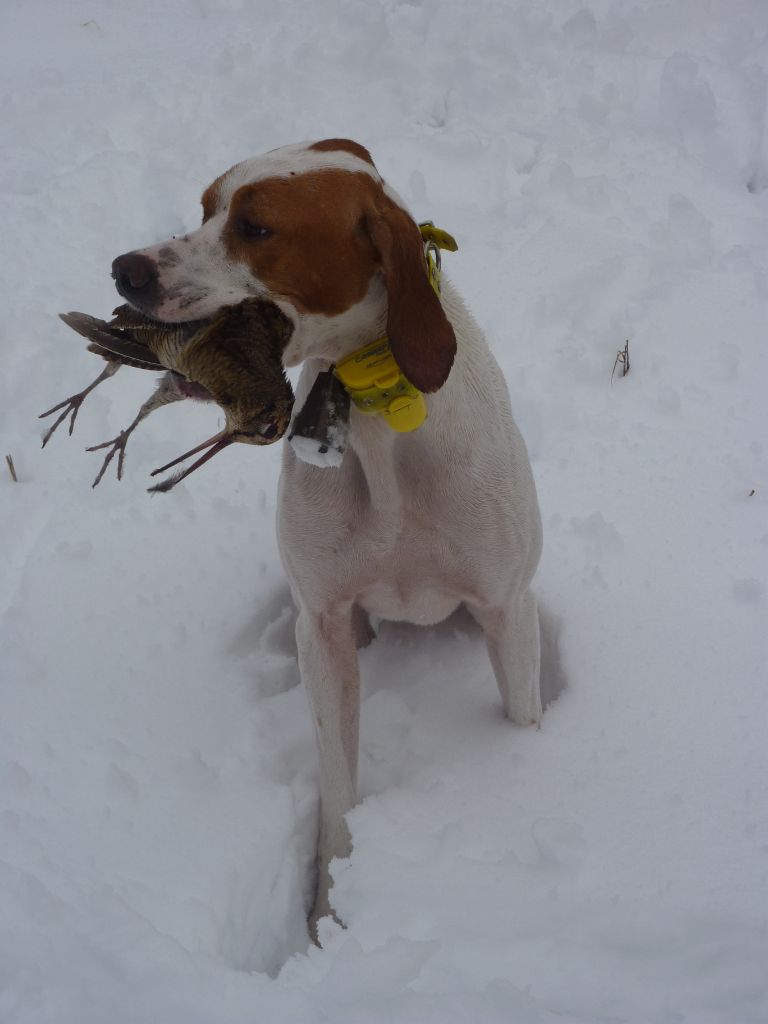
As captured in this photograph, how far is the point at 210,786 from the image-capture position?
271 centimetres

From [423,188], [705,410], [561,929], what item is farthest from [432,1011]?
[423,188]

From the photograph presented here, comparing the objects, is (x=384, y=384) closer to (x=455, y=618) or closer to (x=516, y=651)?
(x=516, y=651)

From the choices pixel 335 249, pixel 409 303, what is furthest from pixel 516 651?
pixel 335 249

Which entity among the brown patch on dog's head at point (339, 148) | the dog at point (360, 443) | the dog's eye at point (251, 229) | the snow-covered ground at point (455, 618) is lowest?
the snow-covered ground at point (455, 618)

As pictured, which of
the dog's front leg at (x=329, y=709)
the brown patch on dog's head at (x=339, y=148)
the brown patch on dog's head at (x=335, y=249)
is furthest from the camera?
the dog's front leg at (x=329, y=709)

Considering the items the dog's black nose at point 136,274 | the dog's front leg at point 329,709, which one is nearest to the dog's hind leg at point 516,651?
the dog's front leg at point 329,709

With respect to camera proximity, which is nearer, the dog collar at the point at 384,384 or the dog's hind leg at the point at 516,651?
the dog collar at the point at 384,384

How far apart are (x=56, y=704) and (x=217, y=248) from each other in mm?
1514

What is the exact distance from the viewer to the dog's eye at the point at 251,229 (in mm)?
1958

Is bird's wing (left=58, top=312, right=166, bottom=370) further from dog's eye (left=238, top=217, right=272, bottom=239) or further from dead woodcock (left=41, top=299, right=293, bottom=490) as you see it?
dog's eye (left=238, top=217, right=272, bottom=239)

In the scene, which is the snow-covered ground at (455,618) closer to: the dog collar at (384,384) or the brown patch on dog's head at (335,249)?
the dog collar at (384,384)

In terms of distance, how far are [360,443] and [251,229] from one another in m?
0.56

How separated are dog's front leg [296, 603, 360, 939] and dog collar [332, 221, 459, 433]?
602 mm

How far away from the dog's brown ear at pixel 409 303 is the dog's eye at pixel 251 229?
0.20 m
